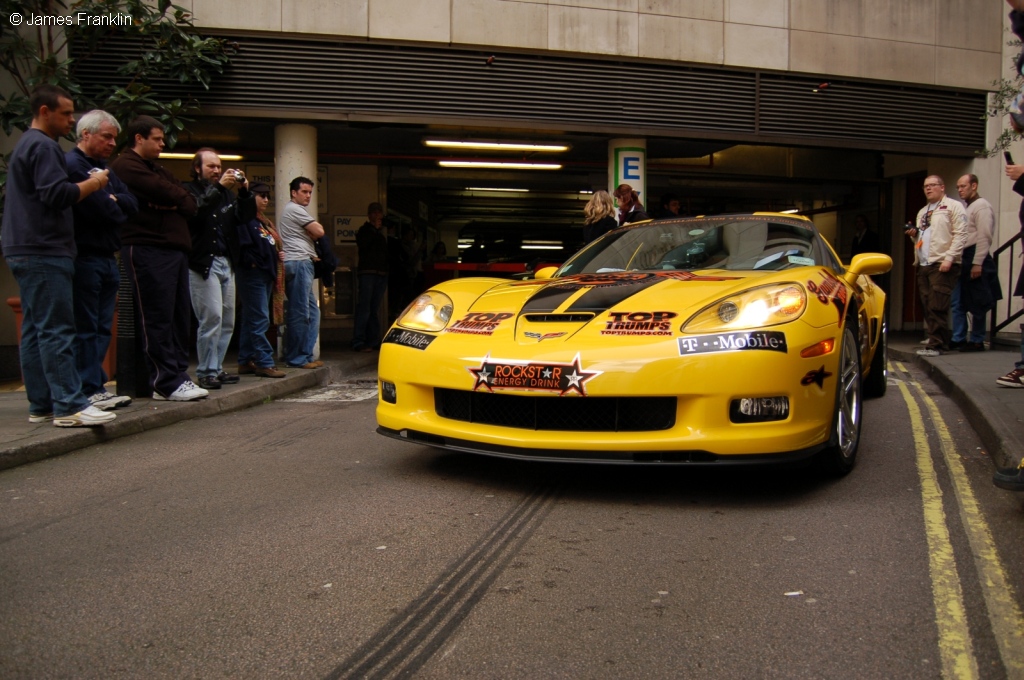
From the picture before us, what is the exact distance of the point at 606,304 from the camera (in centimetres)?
398

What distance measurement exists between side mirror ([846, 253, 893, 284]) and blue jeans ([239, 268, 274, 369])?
16.0 feet

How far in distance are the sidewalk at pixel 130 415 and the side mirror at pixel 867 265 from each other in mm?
4311

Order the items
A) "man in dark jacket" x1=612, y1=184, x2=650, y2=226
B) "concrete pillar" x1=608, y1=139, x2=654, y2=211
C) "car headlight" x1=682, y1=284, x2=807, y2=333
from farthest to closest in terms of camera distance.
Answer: "concrete pillar" x1=608, y1=139, x2=654, y2=211, "man in dark jacket" x1=612, y1=184, x2=650, y2=226, "car headlight" x1=682, y1=284, x2=807, y2=333

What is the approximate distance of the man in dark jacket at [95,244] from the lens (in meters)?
5.21

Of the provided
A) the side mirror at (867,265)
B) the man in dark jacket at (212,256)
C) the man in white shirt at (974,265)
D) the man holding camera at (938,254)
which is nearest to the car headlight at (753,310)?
the side mirror at (867,265)

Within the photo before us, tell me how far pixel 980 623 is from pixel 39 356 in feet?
16.3

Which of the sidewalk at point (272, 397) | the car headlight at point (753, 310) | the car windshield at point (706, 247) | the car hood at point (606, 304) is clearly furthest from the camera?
A: the car windshield at point (706, 247)

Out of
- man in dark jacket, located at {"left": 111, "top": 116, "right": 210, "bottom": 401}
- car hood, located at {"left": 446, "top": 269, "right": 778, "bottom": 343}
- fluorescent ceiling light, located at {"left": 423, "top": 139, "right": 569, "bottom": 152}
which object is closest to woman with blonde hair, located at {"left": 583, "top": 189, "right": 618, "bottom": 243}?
car hood, located at {"left": 446, "top": 269, "right": 778, "bottom": 343}

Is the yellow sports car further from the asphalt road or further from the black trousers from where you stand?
the black trousers

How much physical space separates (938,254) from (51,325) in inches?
332

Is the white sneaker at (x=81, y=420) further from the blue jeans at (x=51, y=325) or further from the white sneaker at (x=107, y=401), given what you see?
the white sneaker at (x=107, y=401)

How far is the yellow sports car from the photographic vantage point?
342 cm

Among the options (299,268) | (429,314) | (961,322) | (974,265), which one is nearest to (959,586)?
(429,314)

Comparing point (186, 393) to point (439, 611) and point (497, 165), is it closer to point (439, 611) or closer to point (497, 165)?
point (439, 611)
